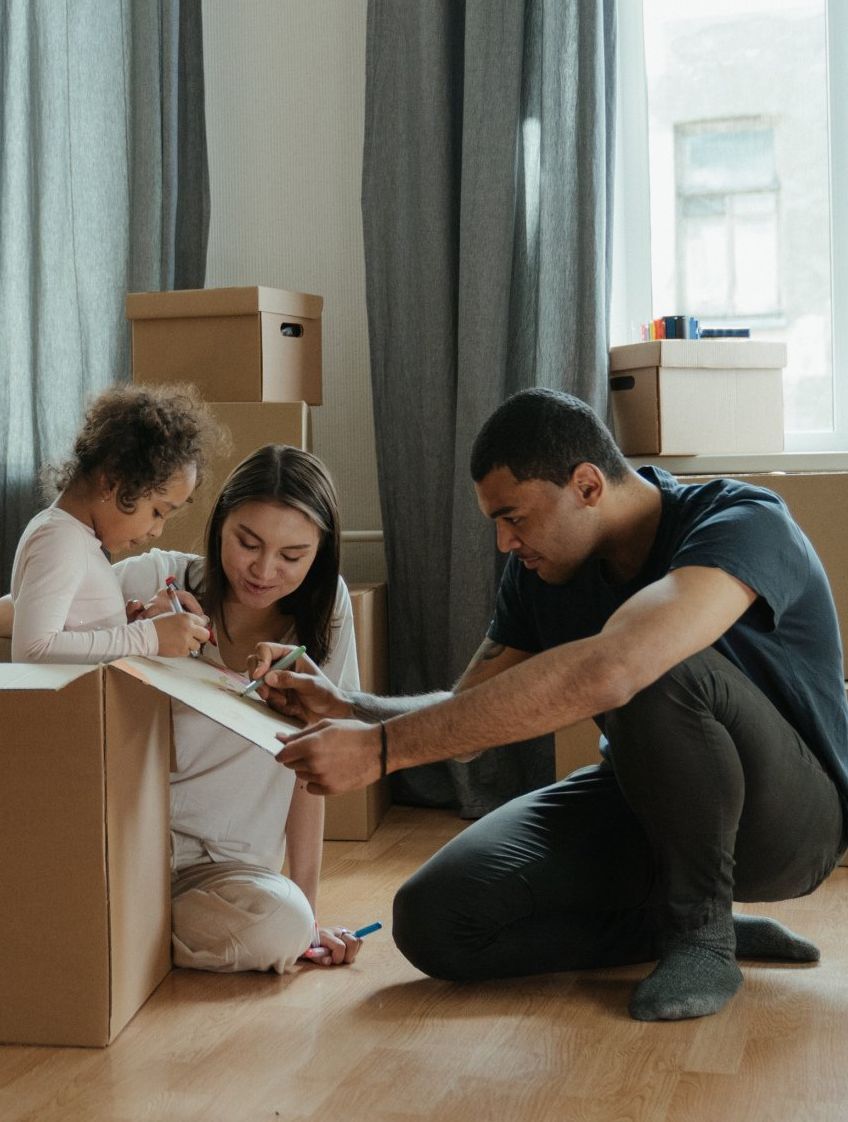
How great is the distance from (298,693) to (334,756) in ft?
0.92

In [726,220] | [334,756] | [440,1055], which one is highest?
[726,220]

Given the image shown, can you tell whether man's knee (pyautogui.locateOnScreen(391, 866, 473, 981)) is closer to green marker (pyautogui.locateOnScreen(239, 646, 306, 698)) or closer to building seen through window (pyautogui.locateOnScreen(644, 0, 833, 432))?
green marker (pyautogui.locateOnScreen(239, 646, 306, 698))

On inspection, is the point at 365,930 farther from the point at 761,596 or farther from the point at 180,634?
the point at 761,596

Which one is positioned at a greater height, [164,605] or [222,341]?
[222,341]

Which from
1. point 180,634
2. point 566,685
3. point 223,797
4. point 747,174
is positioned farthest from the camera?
point 747,174

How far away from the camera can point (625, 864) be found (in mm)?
1722

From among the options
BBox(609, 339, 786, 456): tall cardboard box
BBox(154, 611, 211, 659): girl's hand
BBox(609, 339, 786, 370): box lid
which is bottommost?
BBox(154, 611, 211, 659): girl's hand

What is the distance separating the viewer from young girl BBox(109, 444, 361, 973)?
1.70 metres

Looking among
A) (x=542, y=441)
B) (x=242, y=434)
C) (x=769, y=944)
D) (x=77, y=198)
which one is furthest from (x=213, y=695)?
(x=77, y=198)

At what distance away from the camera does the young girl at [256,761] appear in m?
1.70

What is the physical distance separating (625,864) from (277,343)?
4.58ft

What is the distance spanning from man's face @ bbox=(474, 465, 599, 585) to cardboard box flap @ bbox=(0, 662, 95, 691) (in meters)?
0.52

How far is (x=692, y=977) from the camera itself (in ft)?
5.03

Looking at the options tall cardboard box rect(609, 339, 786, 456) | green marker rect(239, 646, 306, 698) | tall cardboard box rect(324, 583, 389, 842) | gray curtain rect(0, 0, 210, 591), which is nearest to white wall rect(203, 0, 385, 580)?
gray curtain rect(0, 0, 210, 591)
